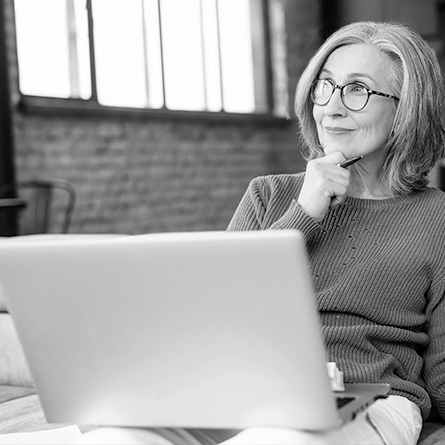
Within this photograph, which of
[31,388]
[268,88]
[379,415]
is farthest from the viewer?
[268,88]

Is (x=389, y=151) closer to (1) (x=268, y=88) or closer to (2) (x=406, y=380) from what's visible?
(2) (x=406, y=380)

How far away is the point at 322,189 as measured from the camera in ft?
5.11

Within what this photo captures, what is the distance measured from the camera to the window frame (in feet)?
20.0

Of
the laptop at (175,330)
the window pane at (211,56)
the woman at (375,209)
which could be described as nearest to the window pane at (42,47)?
the window pane at (211,56)

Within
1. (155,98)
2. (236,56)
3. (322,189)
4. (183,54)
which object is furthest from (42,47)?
(322,189)

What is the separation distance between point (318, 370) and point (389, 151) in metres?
0.79

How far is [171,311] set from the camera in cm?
114

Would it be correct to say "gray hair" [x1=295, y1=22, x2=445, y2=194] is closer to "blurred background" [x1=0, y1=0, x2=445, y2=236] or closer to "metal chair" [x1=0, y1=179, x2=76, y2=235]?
"blurred background" [x1=0, y1=0, x2=445, y2=236]

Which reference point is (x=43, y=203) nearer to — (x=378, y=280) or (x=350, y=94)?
(x=350, y=94)

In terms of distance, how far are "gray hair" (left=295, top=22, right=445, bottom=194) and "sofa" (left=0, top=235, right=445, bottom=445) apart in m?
0.47

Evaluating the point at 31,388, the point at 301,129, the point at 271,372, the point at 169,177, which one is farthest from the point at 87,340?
the point at 169,177

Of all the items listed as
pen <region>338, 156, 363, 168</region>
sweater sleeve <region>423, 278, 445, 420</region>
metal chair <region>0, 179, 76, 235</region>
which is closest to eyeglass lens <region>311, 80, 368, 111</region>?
pen <region>338, 156, 363, 168</region>

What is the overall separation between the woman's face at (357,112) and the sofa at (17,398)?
20.7 inches

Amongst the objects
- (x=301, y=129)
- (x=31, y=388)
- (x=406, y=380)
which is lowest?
(x=31, y=388)
